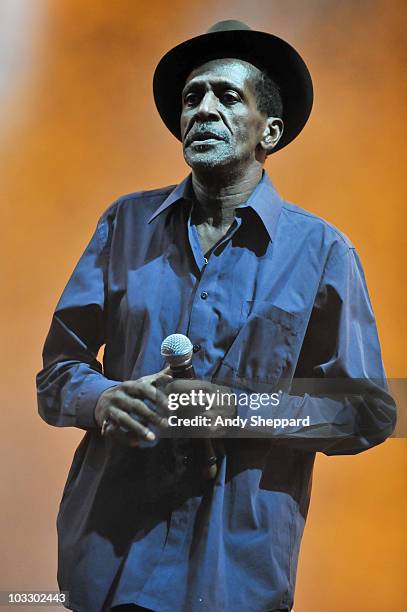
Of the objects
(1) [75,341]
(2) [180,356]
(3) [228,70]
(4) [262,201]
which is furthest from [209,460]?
(3) [228,70]

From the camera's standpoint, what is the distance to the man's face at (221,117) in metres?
1.83

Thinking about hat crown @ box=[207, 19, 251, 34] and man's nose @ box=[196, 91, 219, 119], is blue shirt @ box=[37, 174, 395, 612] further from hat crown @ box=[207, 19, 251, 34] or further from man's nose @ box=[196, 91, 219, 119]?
hat crown @ box=[207, 19, 251, 34]

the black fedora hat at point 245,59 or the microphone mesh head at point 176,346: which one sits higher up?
the black fedora hat at point 245,59

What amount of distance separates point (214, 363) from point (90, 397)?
25 cm

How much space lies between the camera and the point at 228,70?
185cm

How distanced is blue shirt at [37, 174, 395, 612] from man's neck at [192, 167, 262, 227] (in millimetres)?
27

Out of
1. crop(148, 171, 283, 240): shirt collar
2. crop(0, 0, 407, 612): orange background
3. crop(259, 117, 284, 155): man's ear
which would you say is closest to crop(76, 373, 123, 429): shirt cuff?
crop(0, 0, 407, 612): orange background

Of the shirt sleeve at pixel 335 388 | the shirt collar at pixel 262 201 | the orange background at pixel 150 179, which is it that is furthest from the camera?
the orange background at pixel 150 179

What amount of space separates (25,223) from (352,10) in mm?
885

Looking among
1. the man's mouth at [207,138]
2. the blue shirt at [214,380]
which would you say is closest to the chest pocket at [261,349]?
the blue shirt at [214,380]

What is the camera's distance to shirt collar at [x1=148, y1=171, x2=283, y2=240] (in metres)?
1.85

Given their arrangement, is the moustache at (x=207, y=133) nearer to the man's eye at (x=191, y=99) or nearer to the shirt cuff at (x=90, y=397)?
the man's eye at (x=191, y=99)

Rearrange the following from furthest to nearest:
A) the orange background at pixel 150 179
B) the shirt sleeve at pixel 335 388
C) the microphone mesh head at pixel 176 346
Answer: the orange background at pixel 150 179 → the shirt sleeve at pixel 335 388 → the microphone mesh head at pixel 176 346

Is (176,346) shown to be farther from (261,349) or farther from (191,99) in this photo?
(191,99)
